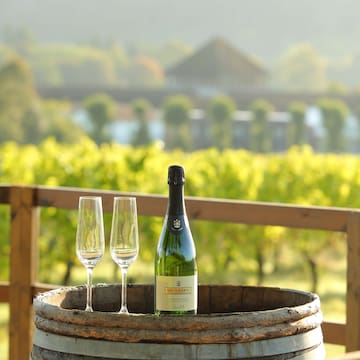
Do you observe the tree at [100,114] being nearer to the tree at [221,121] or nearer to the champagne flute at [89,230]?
the tree at [221,121]

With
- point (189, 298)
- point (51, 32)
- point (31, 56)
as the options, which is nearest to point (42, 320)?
point (189, 298)

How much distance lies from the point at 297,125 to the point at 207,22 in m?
47.5

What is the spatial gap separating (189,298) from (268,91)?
86.4 metres

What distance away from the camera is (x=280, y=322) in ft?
5.98

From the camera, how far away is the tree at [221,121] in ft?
258

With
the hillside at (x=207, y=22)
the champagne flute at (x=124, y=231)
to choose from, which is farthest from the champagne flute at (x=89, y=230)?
the hillside at (x=207, y=22)

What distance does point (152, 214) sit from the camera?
3.90 m

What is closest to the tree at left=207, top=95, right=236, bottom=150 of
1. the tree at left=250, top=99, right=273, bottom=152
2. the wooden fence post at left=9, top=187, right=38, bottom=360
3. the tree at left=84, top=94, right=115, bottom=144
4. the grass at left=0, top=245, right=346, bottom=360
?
the tree at left=250, top=99, right=273, bottom=152

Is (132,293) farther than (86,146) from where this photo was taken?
No

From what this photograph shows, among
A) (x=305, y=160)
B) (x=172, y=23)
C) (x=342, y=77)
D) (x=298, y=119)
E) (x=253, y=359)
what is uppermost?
(x=172, y=23)

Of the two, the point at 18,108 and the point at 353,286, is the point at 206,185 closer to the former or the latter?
the point at 353,286

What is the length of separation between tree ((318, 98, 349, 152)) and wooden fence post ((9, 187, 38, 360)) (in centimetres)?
7682

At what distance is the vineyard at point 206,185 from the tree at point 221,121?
60.3 meters

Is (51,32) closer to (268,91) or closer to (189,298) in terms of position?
(268,91)
